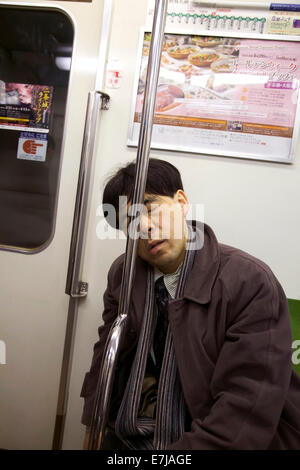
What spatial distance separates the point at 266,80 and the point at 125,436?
1.38 m

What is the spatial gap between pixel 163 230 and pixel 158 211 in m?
0.06

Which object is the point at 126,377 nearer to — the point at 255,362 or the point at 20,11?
the point at 255,362

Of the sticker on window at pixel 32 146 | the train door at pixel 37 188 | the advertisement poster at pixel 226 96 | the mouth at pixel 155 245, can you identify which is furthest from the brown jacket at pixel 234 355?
the sticker on window at pixel 32 146

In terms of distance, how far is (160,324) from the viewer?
1.24 m

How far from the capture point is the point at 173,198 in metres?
1.21

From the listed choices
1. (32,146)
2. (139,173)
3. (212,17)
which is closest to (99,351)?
(139,173)

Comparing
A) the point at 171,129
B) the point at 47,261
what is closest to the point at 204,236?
the point at 171,129

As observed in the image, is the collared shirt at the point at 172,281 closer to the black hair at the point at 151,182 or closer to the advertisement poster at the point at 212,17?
the black hair at the point at 151,182

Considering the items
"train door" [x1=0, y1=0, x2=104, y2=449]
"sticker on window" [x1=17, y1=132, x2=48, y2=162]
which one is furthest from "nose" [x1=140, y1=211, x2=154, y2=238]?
"sticker on window" [x1=17, y1=132, x2=48, y2=162]

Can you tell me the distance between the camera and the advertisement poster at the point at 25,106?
1705mm

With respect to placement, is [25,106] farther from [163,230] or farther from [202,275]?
[202,275]

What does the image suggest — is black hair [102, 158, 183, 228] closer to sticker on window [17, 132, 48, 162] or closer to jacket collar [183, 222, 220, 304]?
jacket collar [183, 222, 220, 304]

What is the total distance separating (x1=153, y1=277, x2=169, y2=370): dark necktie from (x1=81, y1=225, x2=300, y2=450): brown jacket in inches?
4.7

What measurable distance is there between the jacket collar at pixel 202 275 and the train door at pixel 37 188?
1.91 ft
